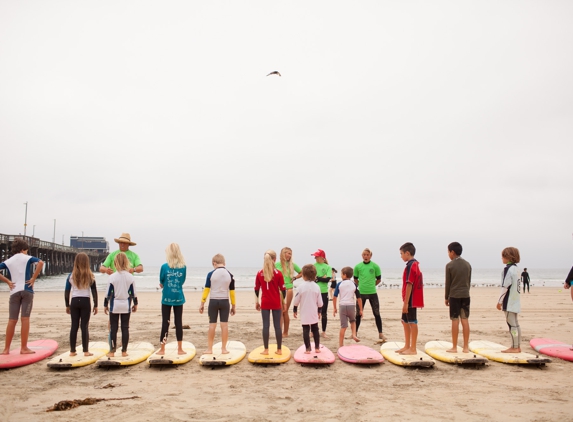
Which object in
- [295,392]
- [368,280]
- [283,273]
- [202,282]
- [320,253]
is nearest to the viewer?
[295,392]

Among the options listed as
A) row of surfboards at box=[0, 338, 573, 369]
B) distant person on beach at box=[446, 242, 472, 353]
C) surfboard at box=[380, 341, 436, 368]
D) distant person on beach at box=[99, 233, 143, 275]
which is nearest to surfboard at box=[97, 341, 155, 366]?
row of surfboards at box=[0, 338, 573, 369]

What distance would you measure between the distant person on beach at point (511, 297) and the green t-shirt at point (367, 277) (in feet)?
8.46

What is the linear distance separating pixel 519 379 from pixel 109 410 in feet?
19.2

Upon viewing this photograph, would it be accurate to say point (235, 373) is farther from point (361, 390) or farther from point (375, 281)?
point (375, 281)

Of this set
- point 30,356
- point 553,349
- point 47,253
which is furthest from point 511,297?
point 47,253

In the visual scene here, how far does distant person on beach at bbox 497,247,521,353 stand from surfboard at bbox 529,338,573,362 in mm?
764

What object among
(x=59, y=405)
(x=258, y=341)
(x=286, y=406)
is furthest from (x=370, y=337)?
(x=59, y=405)

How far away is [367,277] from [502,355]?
3.05 m

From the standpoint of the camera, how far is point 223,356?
6.82 m

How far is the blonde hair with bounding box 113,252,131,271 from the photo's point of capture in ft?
23.0

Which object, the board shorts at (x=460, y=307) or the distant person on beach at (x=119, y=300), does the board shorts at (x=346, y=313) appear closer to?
the board shorts at (x=460, y=307)

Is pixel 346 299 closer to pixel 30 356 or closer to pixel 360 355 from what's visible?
pixel 360 355

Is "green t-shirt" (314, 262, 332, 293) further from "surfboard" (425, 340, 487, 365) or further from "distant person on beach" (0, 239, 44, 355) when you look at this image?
"distant person on beach" (0, 239, 44, 355)

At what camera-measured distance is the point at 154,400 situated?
16.3ft
